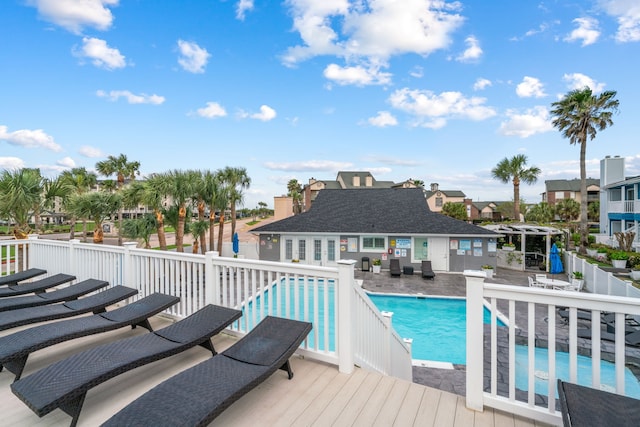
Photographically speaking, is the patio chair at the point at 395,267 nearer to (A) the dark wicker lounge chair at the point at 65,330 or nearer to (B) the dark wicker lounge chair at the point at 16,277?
(A) the dark wicker lounge chair at the point at 65,330

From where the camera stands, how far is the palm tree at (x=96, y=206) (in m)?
14.3

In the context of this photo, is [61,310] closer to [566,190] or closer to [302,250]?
[302,250]

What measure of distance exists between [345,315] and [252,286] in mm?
1345

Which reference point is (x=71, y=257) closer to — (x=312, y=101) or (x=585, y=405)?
(x=585, y=405)

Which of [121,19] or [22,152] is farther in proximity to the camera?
[22,152]

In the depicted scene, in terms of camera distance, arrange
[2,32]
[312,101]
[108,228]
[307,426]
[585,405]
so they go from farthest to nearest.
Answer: [108,228], [312,101], [2,32], [307,426], [585,405]

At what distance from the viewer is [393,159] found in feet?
135

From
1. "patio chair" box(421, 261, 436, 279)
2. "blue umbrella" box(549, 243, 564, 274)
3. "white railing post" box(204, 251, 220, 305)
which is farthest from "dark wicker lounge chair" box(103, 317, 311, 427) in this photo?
"blue umbrella" box(549, 243, 564, 274)

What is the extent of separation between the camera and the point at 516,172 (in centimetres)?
3091

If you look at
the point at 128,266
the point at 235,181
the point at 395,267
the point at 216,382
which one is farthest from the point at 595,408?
the point at 235,181

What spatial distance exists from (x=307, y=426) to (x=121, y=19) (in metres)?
12.8

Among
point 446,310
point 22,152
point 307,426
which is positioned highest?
point 22,152

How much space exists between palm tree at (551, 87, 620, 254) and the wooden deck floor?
849 inches

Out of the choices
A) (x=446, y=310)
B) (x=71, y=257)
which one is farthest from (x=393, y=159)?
(x=71, y=257)
